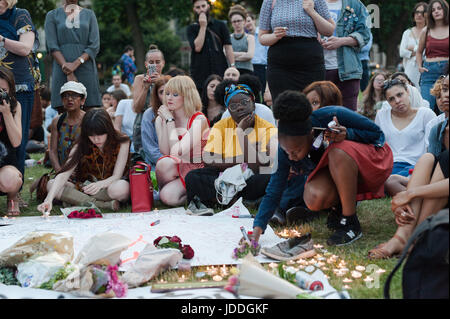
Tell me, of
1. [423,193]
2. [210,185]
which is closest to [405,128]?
[210,185]

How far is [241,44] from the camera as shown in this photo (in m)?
7.94

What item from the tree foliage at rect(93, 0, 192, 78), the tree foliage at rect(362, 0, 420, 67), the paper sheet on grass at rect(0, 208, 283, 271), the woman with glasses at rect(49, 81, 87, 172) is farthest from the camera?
the tree foliage at rect(362, 0, 420, 67)

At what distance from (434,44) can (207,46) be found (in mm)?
2487

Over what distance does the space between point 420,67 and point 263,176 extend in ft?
9.50

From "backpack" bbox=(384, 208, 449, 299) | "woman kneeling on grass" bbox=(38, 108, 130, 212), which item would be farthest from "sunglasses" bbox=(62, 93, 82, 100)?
"backpack" bbox=(384, 208, 449, 299)

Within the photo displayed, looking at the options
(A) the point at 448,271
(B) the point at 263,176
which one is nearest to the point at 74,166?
(B) the point at 263,176

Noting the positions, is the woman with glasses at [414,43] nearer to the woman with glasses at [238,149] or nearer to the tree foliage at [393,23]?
the woman with glasses at [238,149]

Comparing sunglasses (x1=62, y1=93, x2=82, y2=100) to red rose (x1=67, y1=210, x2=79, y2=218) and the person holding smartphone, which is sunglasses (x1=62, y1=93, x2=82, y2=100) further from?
red rose (x1=67, y1=210, x2=79, y2=218)

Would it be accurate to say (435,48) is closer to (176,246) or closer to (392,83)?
(392,83)

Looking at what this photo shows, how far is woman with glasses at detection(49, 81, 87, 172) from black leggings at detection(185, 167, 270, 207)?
1281mm

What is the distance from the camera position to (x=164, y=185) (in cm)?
498

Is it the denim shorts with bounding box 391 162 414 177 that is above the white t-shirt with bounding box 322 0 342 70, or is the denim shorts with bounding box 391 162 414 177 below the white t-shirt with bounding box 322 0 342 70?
below

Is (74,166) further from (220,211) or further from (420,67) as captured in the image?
(420,67)

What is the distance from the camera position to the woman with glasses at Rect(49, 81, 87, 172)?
5238 mm
